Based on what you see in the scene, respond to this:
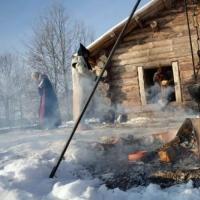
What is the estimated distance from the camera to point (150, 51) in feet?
32.0

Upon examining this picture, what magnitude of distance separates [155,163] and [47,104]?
632 centimetres

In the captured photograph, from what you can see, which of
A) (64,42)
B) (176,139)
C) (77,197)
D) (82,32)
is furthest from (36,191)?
(82,32)

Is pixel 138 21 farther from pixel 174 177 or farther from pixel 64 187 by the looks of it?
pixel 64 187

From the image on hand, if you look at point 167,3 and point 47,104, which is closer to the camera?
point 167,3

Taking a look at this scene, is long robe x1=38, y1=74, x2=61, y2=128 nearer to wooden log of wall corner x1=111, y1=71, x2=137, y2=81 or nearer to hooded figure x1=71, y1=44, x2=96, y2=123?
hooded figure x1=71, y1=44, x2=96, y2=123

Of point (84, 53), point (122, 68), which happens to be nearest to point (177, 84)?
point (122, 68)

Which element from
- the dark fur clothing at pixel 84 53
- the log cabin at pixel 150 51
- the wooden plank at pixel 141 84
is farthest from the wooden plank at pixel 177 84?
the dark fur clothing at pixel 84 53

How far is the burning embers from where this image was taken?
3.59 metres

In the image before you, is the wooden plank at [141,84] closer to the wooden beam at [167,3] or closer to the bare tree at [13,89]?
the wooden beam at [167,3]

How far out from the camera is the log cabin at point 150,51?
30.5ft

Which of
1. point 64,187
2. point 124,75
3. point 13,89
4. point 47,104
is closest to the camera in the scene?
point 64,187

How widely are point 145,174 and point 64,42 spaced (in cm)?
2799

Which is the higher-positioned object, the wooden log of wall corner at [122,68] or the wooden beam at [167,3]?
the wooden beam at [167,3]

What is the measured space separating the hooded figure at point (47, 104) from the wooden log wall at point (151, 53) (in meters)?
1.90
